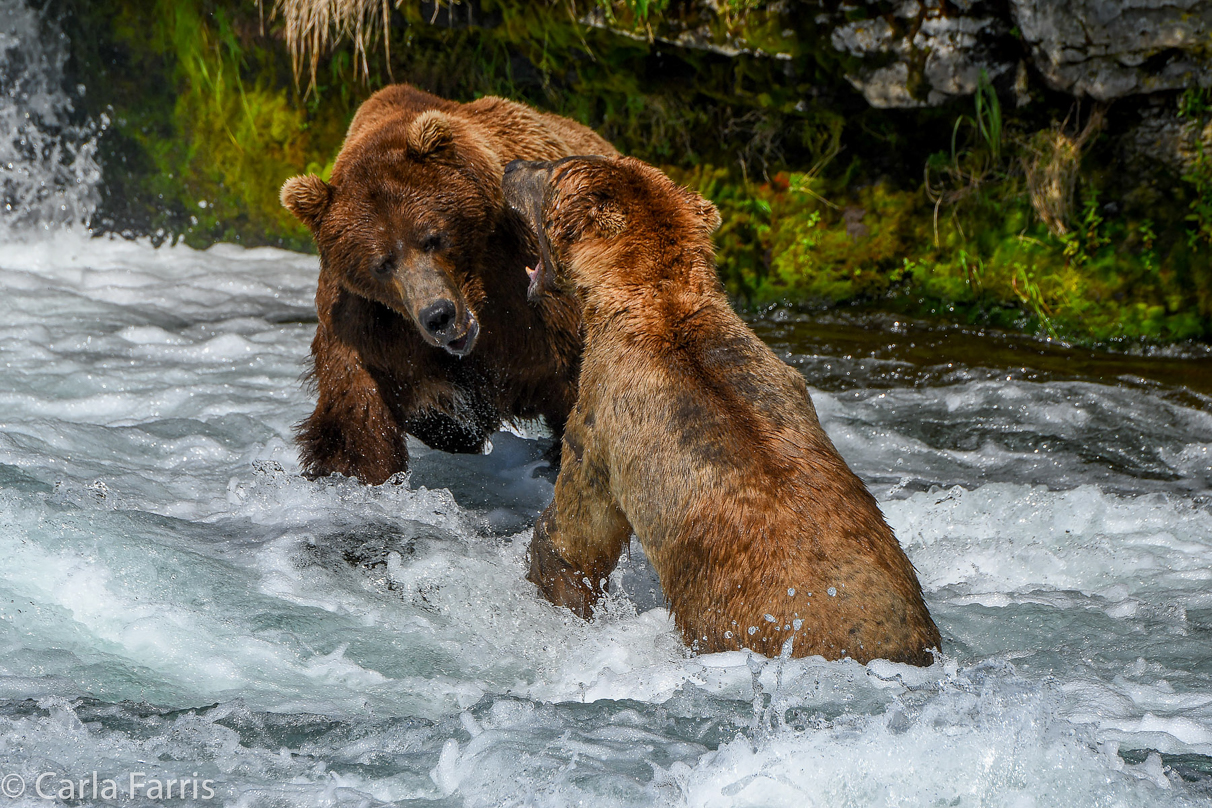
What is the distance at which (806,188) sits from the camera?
26.0 ft

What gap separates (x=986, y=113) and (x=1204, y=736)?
5042 mm

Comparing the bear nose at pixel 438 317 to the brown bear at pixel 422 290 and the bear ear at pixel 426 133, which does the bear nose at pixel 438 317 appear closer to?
Result: the brown bear at pixel 422 290

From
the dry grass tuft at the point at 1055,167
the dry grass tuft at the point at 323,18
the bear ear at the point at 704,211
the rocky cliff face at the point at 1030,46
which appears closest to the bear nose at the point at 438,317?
the bear ear at the point at 704,211

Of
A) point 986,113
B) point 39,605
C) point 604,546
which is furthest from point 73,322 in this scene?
point 986,113

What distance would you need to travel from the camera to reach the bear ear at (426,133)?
457cm

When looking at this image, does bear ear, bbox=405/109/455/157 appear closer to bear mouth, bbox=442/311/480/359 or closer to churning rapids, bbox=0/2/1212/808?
bear mouth, bbox=442/311/480/359

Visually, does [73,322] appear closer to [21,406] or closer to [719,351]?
[21,406]

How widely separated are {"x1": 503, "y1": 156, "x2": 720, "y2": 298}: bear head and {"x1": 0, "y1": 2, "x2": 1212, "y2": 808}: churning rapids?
107 centimetres

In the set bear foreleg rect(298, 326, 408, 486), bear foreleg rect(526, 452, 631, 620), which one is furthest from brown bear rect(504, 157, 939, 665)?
bear foreleg rect(298, 326, 408, 486)

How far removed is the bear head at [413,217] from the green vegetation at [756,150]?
311cm

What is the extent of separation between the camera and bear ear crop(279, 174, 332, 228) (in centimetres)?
457

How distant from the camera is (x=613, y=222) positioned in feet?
12.3

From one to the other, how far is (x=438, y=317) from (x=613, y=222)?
0.95 meters

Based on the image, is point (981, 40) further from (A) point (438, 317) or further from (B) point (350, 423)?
(B) point (350, 423)
